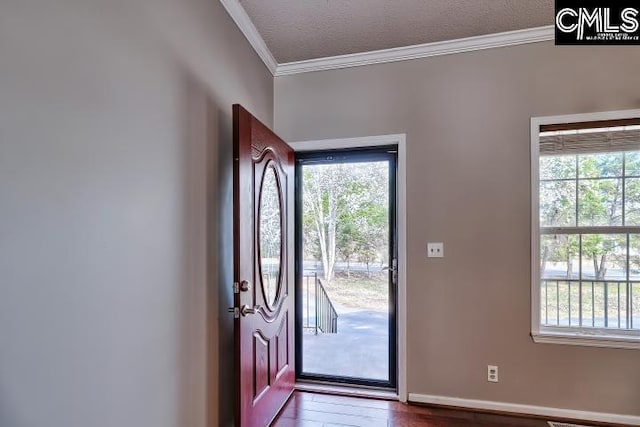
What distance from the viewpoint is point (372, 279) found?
9.39 feet

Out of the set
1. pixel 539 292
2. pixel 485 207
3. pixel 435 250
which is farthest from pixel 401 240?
pixel 539 292

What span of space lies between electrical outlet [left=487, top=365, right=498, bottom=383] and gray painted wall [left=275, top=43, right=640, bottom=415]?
0.04 metres

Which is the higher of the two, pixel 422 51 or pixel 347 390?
pixel 422 51

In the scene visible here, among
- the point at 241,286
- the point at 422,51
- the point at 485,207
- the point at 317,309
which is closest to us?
the point at 241,286

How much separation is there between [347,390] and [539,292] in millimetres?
1650

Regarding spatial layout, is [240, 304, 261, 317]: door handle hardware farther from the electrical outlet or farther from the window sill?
the window sill

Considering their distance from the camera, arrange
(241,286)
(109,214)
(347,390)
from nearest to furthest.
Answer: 1. (109,214)
2. (241,286)
3. (347,390)

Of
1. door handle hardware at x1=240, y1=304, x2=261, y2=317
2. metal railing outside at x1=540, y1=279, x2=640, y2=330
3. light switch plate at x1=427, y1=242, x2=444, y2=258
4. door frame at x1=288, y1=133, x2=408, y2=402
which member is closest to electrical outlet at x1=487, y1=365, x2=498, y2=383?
metal railing outside at x1=540, y1=279, x2=640, y2=330

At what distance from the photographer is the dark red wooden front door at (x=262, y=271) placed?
1806mm

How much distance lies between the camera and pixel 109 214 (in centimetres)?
115

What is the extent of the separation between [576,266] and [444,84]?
164 cm

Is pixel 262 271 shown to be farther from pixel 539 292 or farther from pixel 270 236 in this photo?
pixel 539 292

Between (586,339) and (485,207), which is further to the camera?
(485,207)

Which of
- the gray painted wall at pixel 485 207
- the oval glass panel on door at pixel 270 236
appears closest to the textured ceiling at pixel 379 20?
the gray painted wall at pixel 485 207
